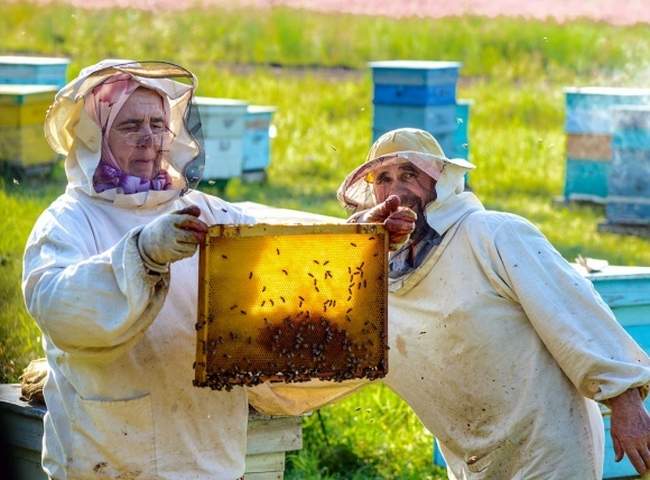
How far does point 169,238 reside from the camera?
3.24 metres

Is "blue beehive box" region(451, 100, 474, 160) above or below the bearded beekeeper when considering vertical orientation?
below

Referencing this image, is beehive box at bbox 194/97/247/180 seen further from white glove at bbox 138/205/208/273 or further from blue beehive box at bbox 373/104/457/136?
white glove at bbox 138/205/208/273

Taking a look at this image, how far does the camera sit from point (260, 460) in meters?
4.81

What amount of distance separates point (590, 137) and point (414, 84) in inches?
82.5

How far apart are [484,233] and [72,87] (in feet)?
4.26

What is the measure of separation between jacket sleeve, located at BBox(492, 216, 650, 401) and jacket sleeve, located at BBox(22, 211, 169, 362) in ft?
3.84

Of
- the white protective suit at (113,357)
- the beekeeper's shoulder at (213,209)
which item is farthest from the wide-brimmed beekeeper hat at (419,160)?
the white protective suit at (113,357)

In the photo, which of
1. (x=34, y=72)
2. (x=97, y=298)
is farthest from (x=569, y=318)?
(x=34, y=72)

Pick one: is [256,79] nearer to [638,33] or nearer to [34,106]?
[638,33]

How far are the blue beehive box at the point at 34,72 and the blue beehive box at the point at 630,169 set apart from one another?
4855mm

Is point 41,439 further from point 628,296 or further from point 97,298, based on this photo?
A: point 628,296

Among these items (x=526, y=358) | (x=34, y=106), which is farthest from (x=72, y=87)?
(x=34, y=106)

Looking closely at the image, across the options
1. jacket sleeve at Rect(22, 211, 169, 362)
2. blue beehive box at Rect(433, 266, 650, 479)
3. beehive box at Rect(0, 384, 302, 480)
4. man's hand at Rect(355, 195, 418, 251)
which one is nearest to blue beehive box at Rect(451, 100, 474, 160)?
blue beehive box at Rect(433, 266, 650, 479)

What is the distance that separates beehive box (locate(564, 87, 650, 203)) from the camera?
1159cm
